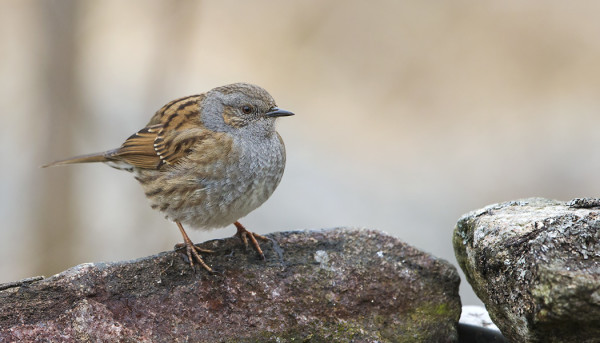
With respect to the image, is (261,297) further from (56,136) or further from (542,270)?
(56,136)

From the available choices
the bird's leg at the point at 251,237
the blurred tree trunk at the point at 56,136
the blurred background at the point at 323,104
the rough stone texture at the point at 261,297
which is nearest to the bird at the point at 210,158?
the bird's leg at the point at 251,237

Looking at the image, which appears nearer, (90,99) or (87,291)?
(87,291)

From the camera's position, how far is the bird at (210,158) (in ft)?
15.9

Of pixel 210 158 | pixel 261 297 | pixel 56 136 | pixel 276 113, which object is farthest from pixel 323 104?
pixel 261 297

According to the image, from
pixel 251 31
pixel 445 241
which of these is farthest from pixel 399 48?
pixel 445 241

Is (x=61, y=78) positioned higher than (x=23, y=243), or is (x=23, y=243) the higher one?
(x=61, y=78)

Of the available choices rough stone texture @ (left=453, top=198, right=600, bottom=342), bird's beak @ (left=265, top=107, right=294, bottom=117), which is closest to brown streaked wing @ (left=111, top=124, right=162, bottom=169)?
bird's beak @ (left=265, top=107, right=294, bottom=117)

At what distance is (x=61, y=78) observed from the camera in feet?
23.0

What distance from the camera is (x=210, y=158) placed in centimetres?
490

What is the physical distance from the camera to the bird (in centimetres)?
483

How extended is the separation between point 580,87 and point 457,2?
2.29 meters

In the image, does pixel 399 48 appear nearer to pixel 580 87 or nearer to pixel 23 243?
pixel 580 87

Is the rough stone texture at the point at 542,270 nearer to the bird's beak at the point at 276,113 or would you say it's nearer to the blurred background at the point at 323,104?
the bird's beak at the point at 276,113

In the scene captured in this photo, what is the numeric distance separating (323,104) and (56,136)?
504 centimetres
